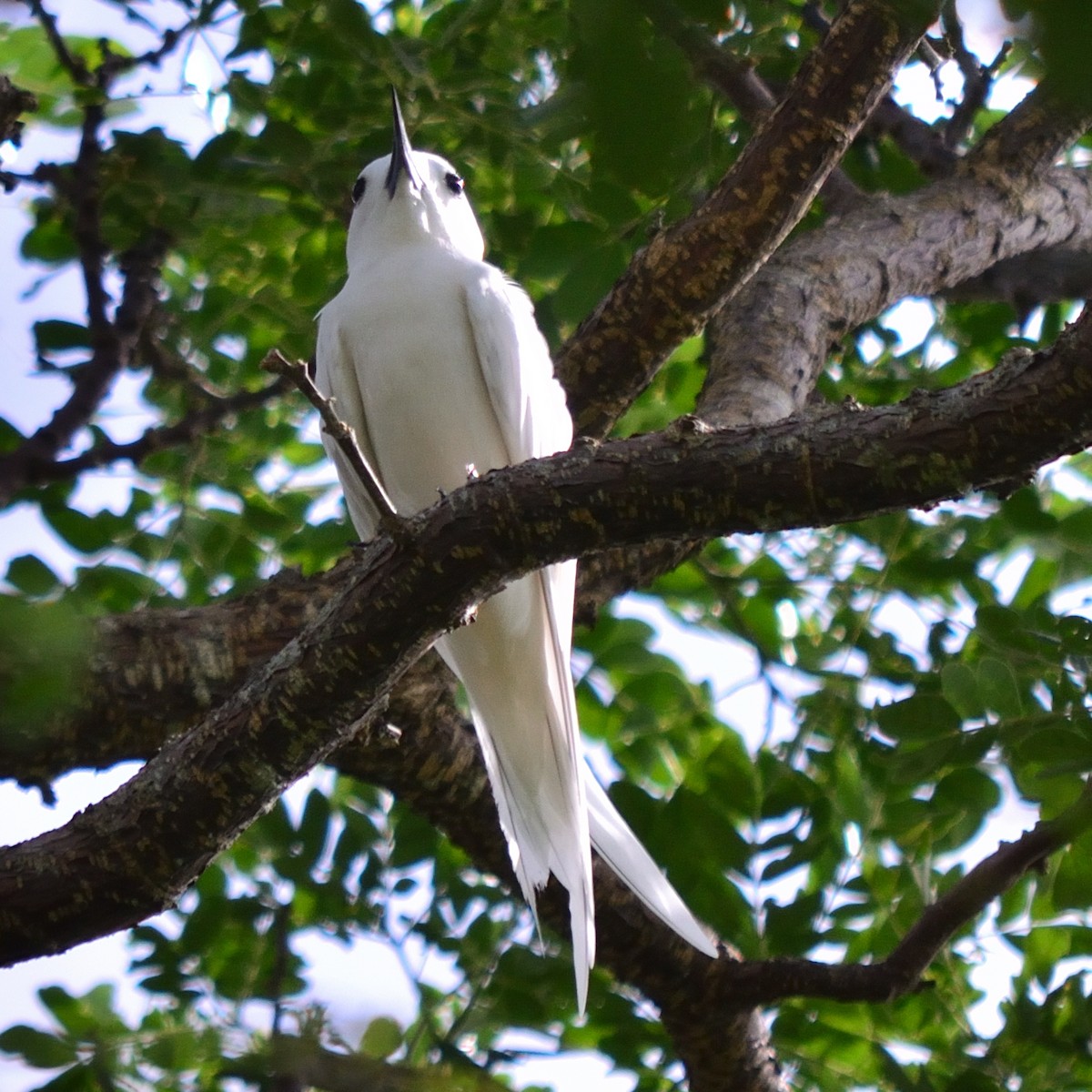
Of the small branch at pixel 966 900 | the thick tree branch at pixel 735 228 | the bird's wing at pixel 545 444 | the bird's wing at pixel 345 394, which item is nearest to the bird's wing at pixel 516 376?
the bird's wing at pixel 545 444

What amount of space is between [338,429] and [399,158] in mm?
2040

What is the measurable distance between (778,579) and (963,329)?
48.9 inches

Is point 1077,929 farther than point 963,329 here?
No

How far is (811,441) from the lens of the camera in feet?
6.43

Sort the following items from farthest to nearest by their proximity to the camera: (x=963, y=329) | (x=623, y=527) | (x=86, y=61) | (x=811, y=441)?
1. (x=963, y=329)
2. (x=86, y=61)
3. (x=623, y=527)
4. (x=811, y=441)

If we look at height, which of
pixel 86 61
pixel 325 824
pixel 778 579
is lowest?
pixel 325 824

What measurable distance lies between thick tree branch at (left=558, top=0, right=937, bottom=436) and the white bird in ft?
0.50

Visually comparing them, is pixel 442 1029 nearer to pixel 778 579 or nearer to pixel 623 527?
pixel 778 579

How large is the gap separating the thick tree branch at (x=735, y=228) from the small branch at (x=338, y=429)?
4.53ft

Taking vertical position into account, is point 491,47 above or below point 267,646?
above

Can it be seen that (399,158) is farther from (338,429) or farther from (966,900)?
(966,900)

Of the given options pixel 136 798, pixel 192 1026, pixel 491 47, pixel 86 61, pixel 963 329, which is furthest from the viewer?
pixel 963 329

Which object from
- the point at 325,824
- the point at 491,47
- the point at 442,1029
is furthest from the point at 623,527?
the point at 491,47

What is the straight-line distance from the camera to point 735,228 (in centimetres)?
314
